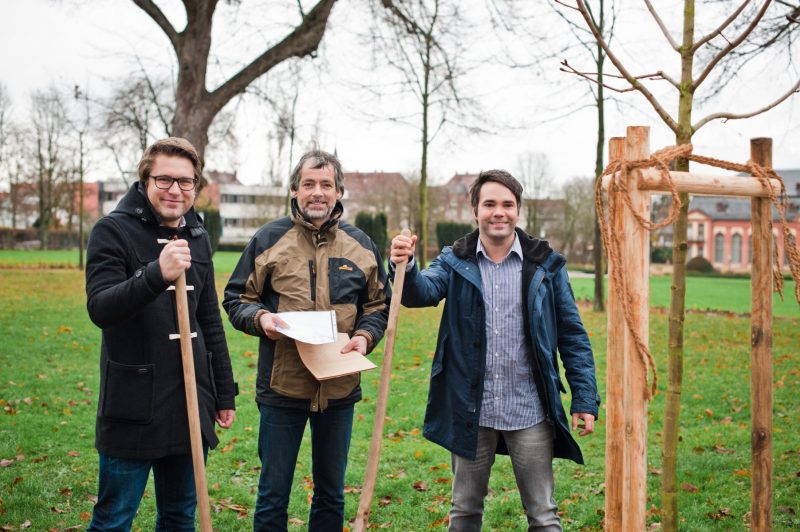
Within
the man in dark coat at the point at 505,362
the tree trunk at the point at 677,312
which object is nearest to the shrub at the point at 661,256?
the tree trunk at the point at 677,312

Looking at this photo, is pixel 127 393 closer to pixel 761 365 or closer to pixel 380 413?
pixel 380 413

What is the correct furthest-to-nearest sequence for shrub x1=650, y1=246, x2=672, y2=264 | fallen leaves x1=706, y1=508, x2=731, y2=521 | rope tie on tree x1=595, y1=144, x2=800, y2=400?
1. shrub x1=650, y1=246, x2=672, y2=264
2. fallen leaves x1=706, y1=508, x2=731, y2=521
3. rope tie on tree x1=595, y1=144, x2=800, y2=400

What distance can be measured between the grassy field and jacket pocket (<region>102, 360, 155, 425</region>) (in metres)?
2.09


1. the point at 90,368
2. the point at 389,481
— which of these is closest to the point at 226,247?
the point at 90,368

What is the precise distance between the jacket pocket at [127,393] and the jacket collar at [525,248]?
1554 millimetres

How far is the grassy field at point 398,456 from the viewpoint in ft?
15.9

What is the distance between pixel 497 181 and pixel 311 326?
1.12m

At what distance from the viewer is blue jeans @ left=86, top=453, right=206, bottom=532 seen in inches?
116

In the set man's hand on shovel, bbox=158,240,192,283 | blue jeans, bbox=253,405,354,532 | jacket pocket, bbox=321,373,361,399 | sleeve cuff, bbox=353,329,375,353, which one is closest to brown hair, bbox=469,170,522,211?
sleeve cuff, bbox=353,329,375,353

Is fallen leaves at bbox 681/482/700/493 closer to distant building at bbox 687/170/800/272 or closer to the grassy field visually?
the grassy field

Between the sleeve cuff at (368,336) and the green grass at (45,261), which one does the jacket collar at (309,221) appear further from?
the green grass at (45,261)

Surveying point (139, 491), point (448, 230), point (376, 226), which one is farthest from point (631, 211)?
point (448, 230)

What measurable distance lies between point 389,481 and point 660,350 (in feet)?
24.1

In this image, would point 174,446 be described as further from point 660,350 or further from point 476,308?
point 660,350
